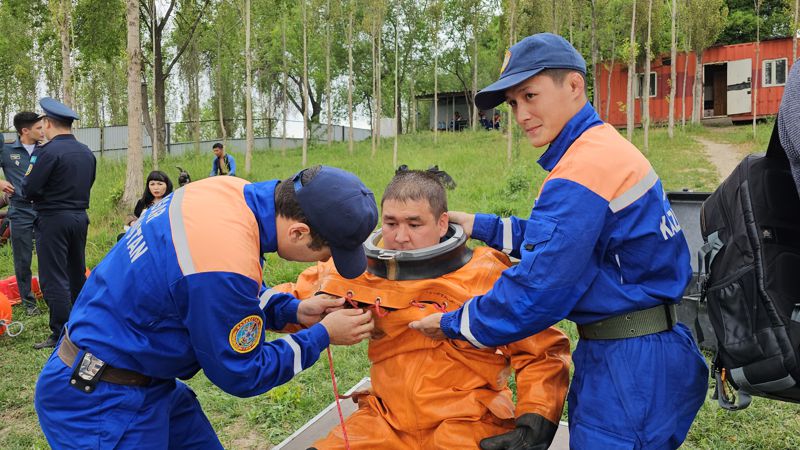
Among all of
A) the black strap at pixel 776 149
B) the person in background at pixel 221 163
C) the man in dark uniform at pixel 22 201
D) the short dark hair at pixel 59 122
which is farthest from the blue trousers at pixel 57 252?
the person in background at pixel 221 163

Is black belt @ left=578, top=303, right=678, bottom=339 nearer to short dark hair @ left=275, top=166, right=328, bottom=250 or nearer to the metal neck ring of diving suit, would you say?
the metal neck ring of diving suit

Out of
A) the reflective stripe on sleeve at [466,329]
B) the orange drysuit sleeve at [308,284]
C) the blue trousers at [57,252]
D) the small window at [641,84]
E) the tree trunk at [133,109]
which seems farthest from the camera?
the small window at [641,84]

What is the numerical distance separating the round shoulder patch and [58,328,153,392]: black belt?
431mm

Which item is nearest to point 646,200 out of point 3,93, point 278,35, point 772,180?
→ point 772,180

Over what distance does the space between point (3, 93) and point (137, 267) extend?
51.7 metres

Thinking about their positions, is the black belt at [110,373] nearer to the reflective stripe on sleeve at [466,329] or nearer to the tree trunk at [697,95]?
the reflective stripe on sleeve at [466,329]

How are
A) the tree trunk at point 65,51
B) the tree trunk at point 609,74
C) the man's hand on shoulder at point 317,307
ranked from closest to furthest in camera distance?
the man's hand on shoulder at point 317,307
the tree trunk at point 65,51
the tree trunk at point 609,74

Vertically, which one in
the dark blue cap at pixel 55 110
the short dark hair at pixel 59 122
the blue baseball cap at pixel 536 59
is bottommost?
the blue baseball cap at pixel 536 59

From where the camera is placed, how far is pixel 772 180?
1.99 m

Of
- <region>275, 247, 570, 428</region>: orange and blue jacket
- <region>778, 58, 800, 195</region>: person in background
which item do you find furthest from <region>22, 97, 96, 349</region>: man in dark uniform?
<region>778, 58, 800, 195</region>: person in background

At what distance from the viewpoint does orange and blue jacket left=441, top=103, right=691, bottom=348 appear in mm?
2035

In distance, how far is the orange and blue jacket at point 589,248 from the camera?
2.04 metres

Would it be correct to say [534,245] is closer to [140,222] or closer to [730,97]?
[140,222]

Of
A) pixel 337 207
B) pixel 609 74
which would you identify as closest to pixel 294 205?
pixel 337 207
